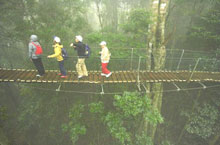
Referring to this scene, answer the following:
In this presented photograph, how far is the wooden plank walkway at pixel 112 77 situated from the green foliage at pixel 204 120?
2026mm

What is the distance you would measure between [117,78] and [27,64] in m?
3.55

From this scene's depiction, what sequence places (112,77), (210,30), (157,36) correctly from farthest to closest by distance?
(210,30), (157,36), (112,77)

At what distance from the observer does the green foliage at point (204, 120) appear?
4969 mm

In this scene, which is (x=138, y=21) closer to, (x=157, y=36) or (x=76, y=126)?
(x=157, y=36)

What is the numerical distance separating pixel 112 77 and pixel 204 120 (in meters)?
4.81

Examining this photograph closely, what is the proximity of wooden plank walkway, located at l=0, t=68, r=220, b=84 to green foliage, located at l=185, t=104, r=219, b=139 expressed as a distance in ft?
6.65

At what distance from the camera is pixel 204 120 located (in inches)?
201

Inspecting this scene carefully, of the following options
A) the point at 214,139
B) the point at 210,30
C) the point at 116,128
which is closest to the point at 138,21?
the point at 116,128

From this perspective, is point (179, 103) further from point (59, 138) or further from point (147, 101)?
point (59, 138)

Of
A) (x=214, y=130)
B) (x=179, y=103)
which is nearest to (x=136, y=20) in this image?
(x=179, y=103)

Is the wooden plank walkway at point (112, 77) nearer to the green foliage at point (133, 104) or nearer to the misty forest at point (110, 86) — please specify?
the misty forest at point (110, 86)

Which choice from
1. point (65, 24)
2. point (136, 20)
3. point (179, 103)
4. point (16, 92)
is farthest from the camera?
point (16, 92)

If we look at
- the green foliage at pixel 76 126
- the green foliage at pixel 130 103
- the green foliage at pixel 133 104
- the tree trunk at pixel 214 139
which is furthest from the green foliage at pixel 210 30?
the green foliage at pixel 76 126

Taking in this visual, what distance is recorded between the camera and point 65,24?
5234 mm
